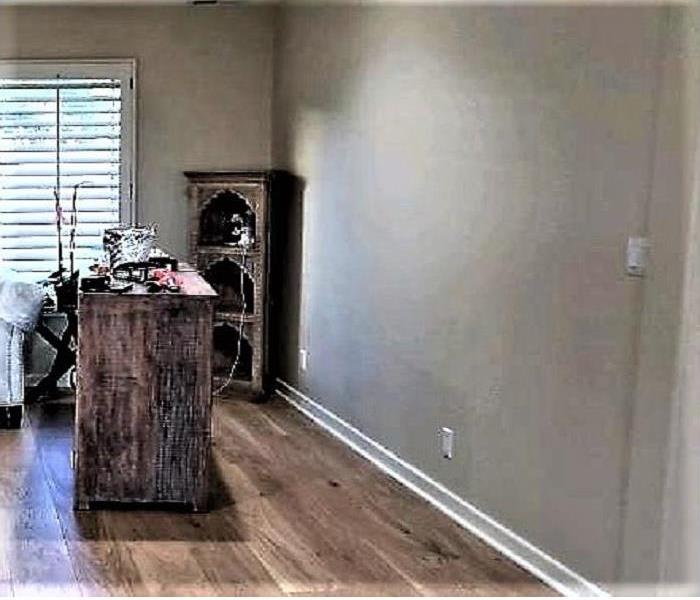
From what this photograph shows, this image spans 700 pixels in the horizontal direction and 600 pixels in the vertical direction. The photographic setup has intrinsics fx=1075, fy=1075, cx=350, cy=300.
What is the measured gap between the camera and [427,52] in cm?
450

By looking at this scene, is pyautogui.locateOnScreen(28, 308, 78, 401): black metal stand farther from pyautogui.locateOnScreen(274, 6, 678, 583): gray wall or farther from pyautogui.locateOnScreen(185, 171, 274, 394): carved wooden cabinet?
pyautogui.locateOnScreen(274, 6, 678, 583): gray wall

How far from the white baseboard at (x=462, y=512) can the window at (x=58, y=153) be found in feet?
6.27

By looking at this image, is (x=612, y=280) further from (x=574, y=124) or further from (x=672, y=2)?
(x=672, y=2)

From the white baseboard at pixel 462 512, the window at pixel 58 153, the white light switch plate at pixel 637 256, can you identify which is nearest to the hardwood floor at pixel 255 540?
the white baseboard at pixel 462 512

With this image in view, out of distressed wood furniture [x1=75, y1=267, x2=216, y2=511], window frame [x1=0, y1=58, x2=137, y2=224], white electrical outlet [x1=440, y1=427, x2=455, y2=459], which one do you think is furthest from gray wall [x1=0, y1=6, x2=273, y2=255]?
white electrical outlet [x1=440, y1=427, x2=455, y2=459]

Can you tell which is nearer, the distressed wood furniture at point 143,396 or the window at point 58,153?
the distressed wood furniture at point 143,396

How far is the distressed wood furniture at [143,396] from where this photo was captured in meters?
4.04

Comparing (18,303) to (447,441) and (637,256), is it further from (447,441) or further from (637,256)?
(637,256)

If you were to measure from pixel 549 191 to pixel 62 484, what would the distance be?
238cm

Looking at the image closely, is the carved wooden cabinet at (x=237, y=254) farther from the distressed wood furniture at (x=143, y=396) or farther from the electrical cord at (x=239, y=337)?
the distressed wood furniture at (x=143, y=396)

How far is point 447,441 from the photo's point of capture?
4367 mm

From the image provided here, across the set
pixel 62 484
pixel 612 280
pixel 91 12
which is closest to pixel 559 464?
pixel 612 280

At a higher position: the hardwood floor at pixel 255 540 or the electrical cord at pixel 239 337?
the electrical cord at pixel 239 337

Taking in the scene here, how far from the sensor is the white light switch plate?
311 centimetres
